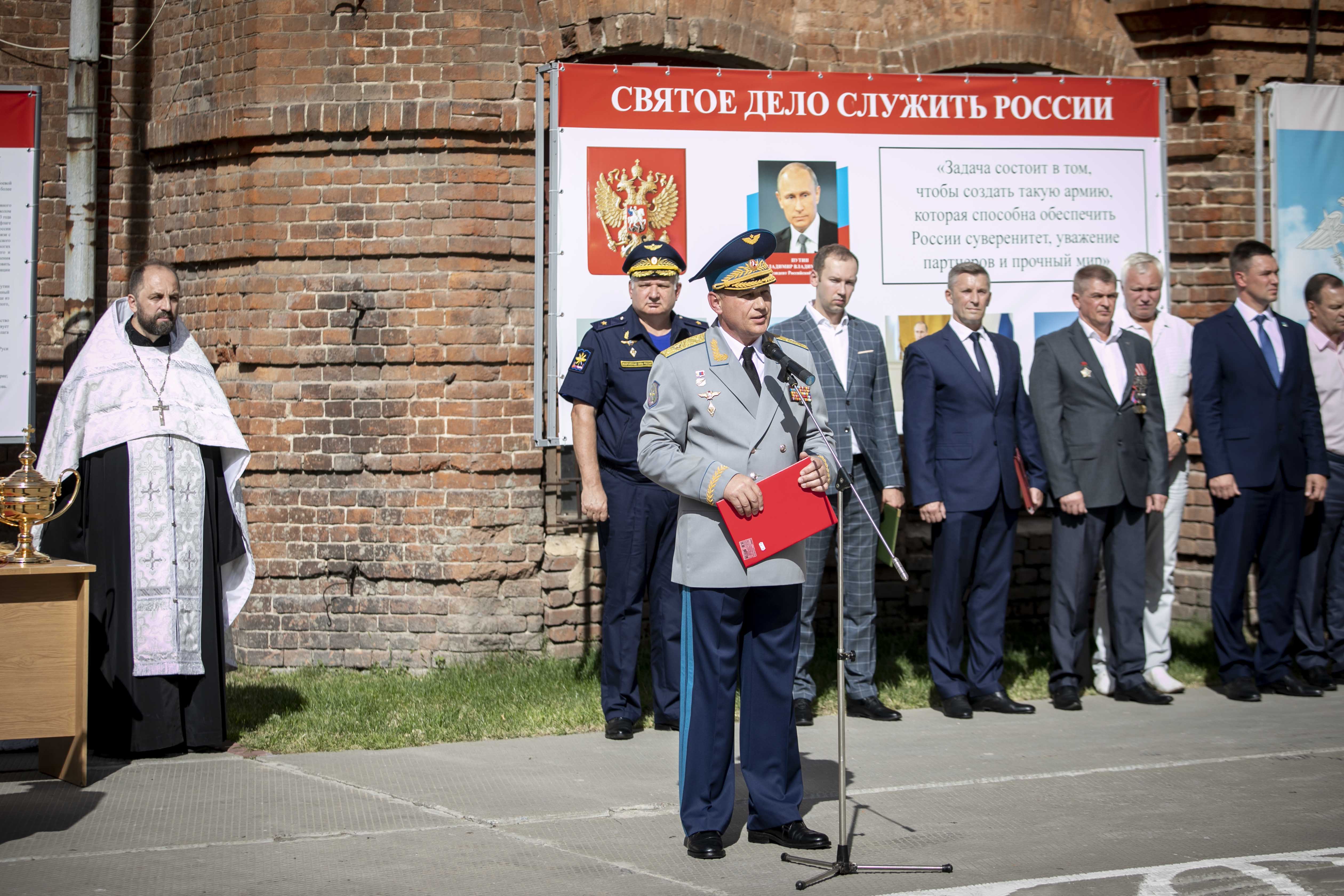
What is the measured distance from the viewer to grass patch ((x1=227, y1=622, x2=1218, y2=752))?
637 centimetres

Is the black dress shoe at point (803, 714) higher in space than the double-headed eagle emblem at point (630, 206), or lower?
lower

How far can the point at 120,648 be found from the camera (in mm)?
6020

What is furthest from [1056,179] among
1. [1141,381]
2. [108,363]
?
[108,363]

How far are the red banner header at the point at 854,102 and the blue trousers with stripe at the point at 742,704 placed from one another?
141 inches

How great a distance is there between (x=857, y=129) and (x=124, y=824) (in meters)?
5.33

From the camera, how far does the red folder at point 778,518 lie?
4465mm

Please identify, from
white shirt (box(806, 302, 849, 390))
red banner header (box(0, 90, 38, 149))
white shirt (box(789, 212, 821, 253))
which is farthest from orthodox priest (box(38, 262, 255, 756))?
white shirt (box(789, 212, 821, 253))

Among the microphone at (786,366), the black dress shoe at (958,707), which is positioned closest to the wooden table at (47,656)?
the microphone at (786,366)

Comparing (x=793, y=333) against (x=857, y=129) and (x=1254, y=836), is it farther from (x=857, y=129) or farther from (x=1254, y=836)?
(x=1254, y=836)

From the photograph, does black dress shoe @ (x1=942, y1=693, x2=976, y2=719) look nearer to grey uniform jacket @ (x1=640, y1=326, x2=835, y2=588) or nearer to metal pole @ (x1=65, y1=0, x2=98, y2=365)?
grey uniform jacket @ (x1=640, y1=326, x2=835, y2=588)

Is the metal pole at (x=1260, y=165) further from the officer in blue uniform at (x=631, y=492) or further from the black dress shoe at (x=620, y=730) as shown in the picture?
the black dress shoe at (x=620, y=730)

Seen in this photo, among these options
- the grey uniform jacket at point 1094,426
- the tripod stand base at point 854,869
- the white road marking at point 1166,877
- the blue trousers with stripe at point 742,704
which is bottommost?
the white road marking at point 1166,877

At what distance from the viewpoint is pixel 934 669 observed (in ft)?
23.2

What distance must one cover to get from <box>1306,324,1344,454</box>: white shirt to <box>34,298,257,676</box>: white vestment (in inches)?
245
